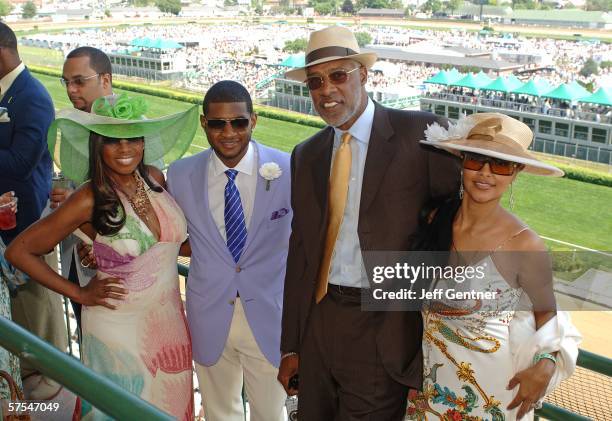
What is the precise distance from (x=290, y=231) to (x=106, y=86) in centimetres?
141

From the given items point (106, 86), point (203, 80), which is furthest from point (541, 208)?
point (203, 80)

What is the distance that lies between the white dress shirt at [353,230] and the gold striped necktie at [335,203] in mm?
14

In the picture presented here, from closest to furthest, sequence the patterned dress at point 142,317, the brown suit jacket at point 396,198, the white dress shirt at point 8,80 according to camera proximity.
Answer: the brown suit jacket at point 396,198, the patterned dress at point 142,317, the white dress shirt at point 8,80

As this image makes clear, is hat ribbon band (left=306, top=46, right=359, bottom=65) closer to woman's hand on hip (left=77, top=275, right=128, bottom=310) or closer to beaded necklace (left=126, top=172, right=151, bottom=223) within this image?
beaded necklace (left=126, top=172, right=151, bottom=223)

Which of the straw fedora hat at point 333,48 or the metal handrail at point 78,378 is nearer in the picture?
the metal handrail at point 78,378

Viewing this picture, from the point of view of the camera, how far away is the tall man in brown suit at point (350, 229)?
2.07 meters

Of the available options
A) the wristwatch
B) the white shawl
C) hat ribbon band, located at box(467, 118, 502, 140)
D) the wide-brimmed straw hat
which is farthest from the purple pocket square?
the wristwatch

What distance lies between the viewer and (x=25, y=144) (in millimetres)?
3070

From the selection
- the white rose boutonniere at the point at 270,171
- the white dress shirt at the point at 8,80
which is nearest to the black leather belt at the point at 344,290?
the white rose boutonniere at the point at 270,171

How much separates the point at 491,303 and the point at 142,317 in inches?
45.0

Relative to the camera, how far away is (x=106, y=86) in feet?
10.8

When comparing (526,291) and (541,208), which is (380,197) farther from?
(541,208)

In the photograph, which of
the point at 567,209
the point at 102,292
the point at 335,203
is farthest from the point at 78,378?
the point at 567,209

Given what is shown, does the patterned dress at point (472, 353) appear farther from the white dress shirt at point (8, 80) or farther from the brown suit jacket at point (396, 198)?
the white dress shirt at point (8, 80)
